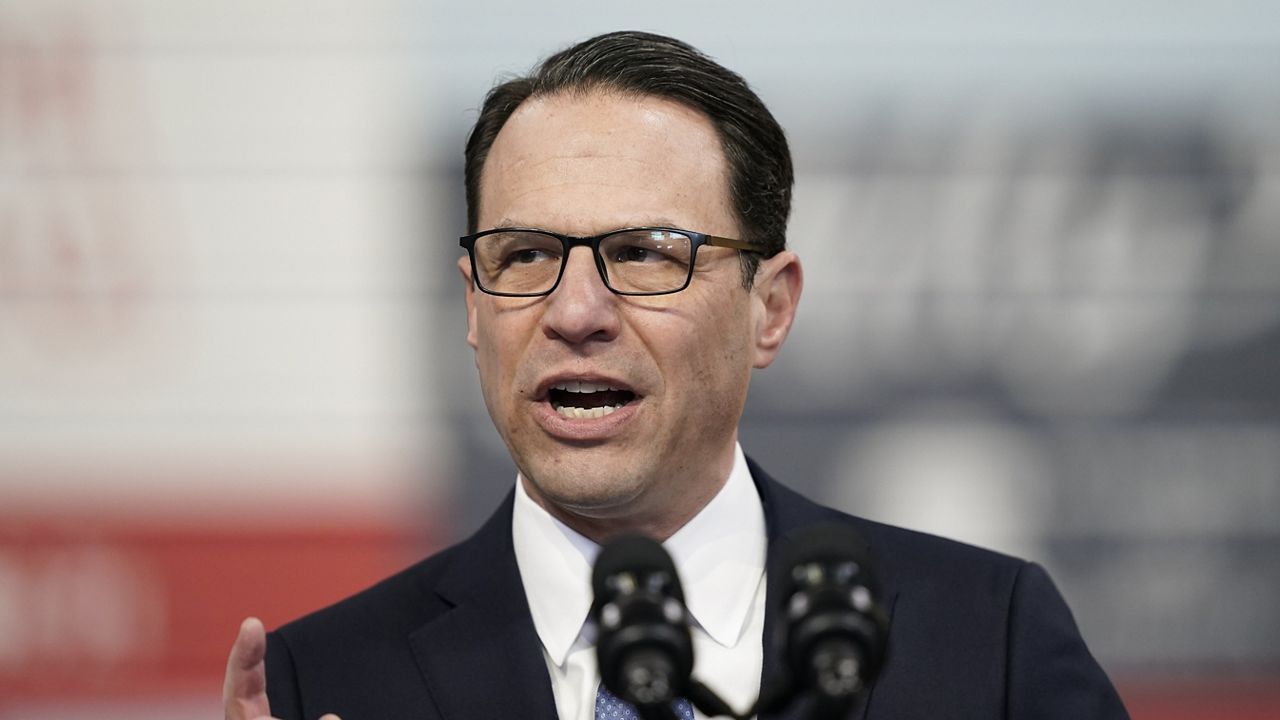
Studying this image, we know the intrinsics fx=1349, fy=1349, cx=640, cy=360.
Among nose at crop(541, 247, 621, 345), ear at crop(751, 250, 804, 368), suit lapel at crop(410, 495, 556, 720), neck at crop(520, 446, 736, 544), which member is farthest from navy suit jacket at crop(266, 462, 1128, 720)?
nose at crop(541, 247, 621, 345)

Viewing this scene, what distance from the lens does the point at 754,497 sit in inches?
77.4

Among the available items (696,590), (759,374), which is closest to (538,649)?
(696,590)

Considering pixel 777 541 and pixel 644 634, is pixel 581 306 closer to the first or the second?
pixel 777 541

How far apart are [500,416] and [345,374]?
1910 millimetres

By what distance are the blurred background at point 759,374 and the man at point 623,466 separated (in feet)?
5.13

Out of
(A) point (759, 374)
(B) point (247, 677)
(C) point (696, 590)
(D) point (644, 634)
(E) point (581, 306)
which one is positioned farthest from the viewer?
(A) point (759, 374)

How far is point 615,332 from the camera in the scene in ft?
5.64

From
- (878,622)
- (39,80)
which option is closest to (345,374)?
(39,80)

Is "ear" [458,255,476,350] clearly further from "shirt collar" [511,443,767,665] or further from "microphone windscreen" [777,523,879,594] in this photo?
"microphone windscreen" [777,523,879,594]

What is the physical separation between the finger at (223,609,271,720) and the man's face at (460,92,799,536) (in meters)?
0.42

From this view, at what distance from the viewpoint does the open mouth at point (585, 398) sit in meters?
1.73

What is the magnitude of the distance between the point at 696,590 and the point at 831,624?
0.82 meters

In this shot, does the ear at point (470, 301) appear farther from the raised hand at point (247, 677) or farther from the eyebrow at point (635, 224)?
the raised hand at point (247, 677)

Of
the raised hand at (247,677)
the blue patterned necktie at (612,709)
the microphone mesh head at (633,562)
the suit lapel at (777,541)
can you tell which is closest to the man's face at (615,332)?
the suit lapel at (777,541)
